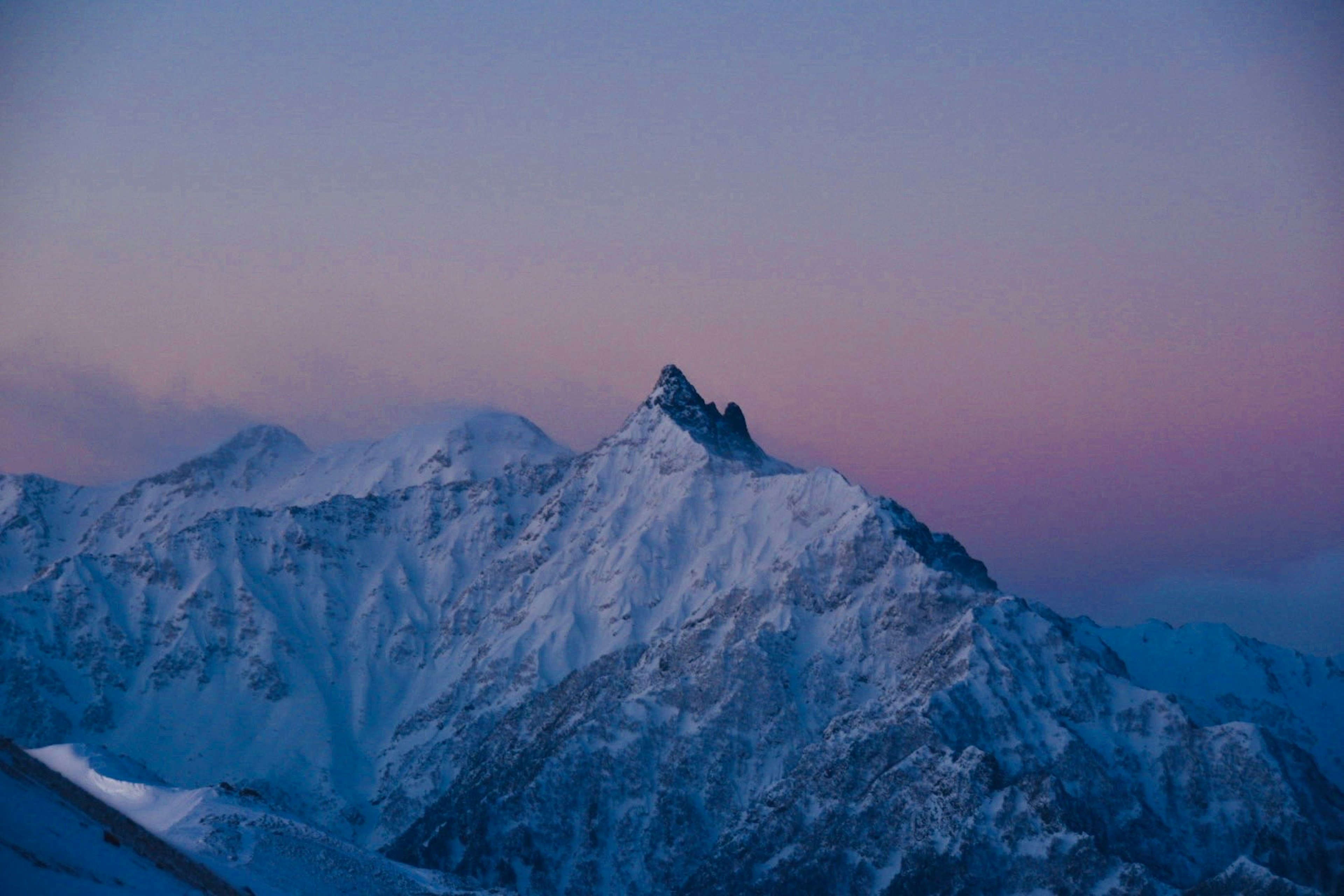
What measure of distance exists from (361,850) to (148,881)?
72.8 meters

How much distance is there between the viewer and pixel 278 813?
18400 centimetres

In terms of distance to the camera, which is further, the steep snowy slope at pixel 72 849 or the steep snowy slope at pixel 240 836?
the steep snowy slope at pixel 240 836

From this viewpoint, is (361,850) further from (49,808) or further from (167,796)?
(49,808)

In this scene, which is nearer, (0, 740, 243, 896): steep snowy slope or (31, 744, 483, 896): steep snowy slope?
(0, 740, 243, 896): steep snowy slope

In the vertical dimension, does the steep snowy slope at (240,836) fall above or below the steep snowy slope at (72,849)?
below

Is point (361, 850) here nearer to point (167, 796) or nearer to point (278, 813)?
point (278, 813)

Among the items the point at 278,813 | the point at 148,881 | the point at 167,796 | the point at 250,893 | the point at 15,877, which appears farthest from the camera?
the point at 278,813

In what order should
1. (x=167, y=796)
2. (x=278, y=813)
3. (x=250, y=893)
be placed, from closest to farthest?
(x=250, y=893), (x=167, y=796), (x=278, y=813)

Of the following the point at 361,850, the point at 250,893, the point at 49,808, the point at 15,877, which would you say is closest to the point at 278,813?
the point at 361,850

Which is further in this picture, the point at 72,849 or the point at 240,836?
the point at 240,836

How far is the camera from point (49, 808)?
4697 inches

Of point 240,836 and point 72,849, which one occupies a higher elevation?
point 72,849

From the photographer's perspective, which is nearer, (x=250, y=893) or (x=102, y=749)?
(x=250, y=893)

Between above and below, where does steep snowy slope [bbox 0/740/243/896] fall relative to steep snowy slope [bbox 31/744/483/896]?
above
